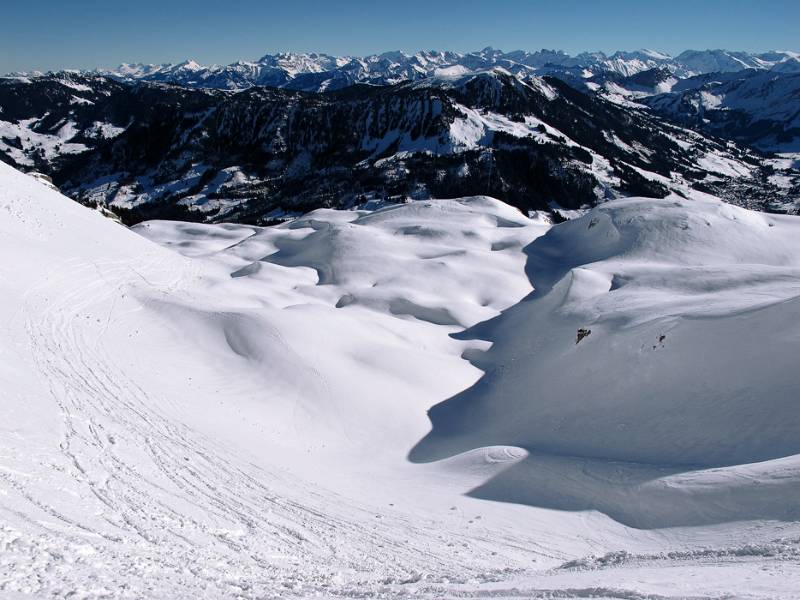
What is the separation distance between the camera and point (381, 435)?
24.7 meters

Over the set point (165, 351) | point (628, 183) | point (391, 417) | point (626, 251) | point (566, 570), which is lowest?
point (566, 570)

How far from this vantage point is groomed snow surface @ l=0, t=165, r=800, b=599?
41.6 feet

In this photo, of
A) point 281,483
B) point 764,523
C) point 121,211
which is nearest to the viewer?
point 764,523

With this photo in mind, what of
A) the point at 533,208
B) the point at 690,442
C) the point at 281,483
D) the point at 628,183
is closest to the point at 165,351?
the point at 281,483

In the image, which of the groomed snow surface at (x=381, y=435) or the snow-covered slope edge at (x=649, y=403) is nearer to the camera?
the groomed snow surface at (x=381, y=435)

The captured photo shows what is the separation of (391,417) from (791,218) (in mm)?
59538

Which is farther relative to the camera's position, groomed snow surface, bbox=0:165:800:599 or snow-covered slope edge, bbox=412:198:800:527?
snow-covered slope edge, bbox=412:198:800:527

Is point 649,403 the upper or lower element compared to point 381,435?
upper

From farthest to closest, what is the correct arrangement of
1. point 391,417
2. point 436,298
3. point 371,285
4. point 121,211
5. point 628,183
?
point 628,183, point 121,211, point 371,285, point 436,298, point 391,417

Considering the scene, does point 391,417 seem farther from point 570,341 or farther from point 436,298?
point 436,298

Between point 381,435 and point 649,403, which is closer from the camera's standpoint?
point 649,403

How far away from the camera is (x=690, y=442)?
19969mm

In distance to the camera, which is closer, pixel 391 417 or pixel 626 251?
pixel 391 417

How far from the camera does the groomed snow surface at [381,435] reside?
12688mm
